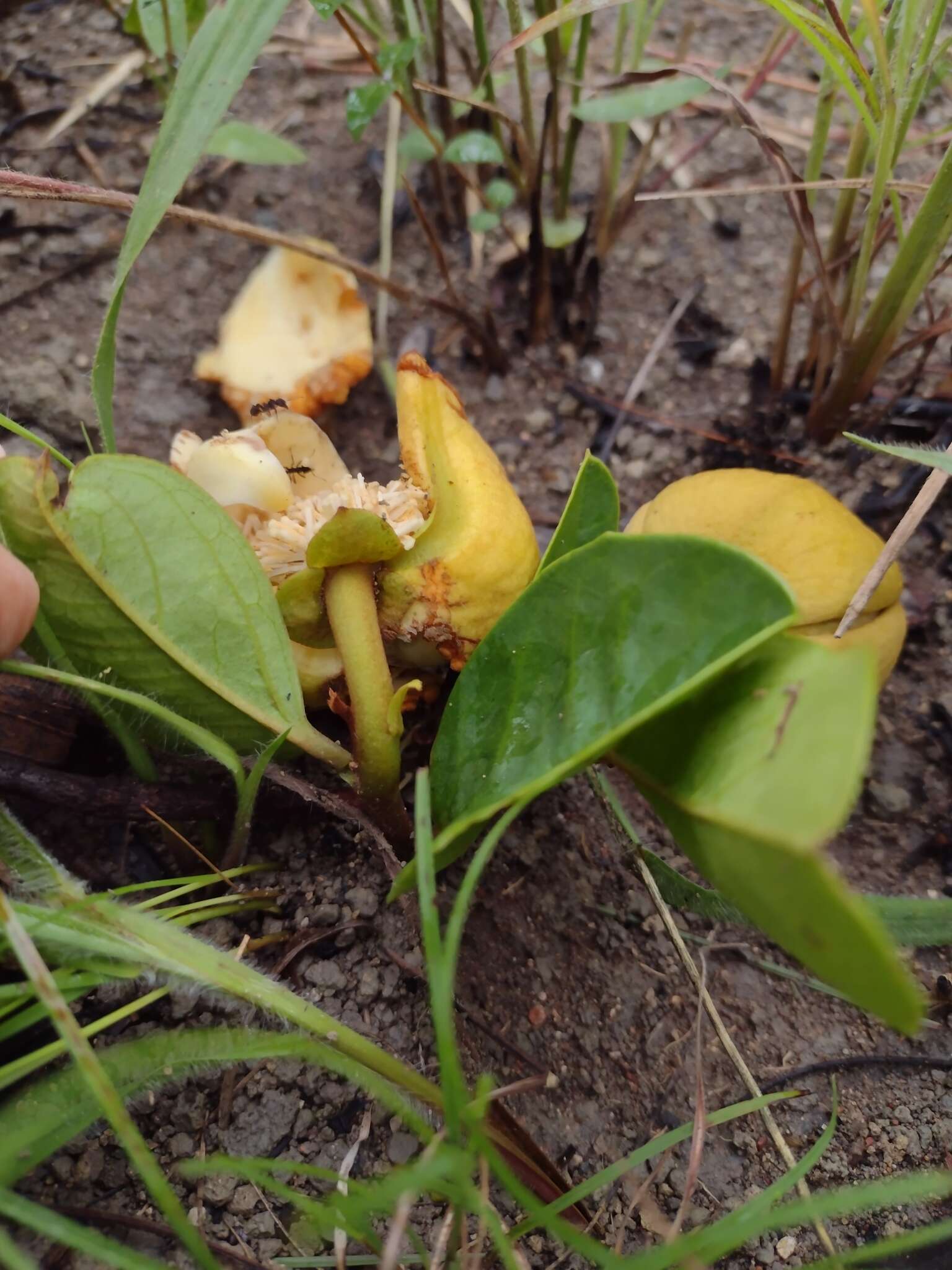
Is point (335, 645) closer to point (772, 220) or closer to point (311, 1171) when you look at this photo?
point (311, 1171)

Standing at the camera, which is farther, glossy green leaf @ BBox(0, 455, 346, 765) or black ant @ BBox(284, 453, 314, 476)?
black ant @ BBox(284, 453, 314, 476)

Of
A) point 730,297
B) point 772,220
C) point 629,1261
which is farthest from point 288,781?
point 772,220

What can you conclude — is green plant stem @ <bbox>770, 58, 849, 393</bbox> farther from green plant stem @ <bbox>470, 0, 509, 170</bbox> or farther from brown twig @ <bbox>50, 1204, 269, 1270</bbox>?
brown twig @ <bbox>50, 1204, 269, 1270</bbox>

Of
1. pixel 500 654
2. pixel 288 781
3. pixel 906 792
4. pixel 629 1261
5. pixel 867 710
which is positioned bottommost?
pixel 906 792

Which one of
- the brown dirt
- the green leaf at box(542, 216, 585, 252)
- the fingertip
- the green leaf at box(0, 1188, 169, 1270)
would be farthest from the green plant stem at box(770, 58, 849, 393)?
the green leaf at box(0, 1188, 169, 1270)

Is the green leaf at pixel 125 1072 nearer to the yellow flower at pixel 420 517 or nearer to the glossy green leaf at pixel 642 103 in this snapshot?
the yellow flower at pixel 420 517

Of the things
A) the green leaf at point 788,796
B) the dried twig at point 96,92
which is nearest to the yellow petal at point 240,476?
the green leaf at point 788,796
